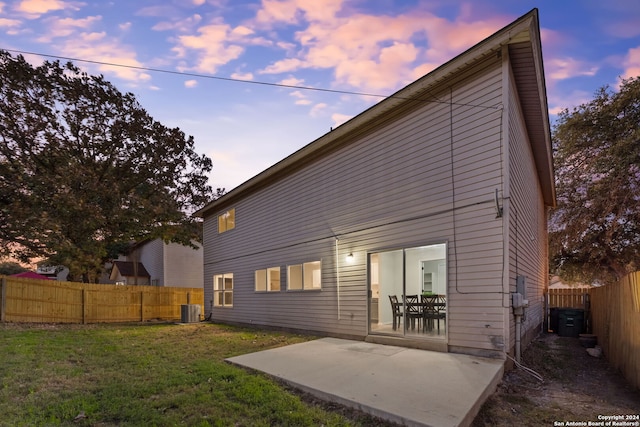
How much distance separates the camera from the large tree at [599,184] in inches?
585

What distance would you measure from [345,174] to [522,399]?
597 cm

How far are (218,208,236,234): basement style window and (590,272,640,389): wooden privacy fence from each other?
1177cm

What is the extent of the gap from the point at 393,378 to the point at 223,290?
11536mm

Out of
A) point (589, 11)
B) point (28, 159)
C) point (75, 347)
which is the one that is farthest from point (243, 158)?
point (589, 11)

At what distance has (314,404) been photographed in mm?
4383

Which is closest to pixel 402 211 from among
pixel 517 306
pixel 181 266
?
pixel 517 306

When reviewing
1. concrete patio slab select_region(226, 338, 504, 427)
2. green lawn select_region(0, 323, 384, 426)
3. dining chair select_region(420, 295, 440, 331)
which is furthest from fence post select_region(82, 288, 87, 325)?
dining chair select_region(420, 295, 440, 331)

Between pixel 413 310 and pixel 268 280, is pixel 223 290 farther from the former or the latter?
pixel 413 310

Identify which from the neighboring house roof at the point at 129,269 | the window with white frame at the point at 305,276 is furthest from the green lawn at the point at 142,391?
the neighboring house roof at the point at 129,269

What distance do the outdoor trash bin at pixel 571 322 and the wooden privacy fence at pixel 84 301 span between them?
1640 centimetres

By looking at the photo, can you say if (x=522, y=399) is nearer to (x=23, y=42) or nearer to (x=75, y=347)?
(x=75, y=347)

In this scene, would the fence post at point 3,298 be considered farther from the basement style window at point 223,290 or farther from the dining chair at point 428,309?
the dining chair at point 428,309

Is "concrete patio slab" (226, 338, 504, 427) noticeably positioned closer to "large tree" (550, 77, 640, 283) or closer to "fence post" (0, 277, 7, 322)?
"fence post" (0, 277, 7, 322)

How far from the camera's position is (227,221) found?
49.9ft
